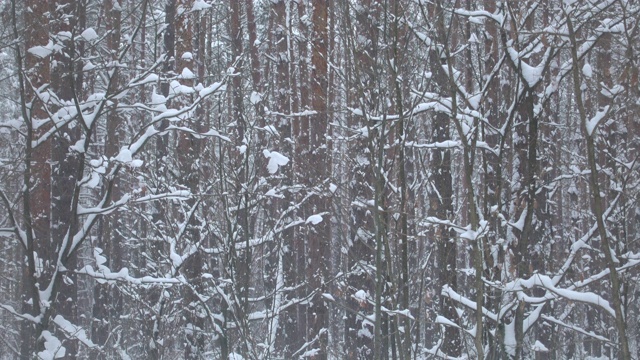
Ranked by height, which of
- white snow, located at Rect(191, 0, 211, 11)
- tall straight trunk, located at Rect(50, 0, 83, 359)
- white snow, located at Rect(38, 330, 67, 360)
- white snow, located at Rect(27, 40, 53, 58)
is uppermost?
white snow, located at Rect(191, 0, 211, 11)

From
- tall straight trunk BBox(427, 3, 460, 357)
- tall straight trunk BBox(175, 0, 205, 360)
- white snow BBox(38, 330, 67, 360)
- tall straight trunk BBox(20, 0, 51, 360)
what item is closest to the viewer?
white snow BBox(38, 330, 67, 360)

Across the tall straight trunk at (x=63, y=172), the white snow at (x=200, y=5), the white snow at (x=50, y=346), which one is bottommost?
the white snow at (x=50, y=346)

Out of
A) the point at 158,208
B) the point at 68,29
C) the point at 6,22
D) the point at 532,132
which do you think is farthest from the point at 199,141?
the point at 532,132

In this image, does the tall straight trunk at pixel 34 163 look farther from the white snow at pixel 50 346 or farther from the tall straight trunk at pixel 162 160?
the tall straight trunk at pixel 162 160

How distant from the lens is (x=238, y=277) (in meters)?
5.36

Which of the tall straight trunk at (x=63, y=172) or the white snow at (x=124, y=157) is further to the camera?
the tall straight trunk at (x=63, y=172)

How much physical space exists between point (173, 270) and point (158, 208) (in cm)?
231

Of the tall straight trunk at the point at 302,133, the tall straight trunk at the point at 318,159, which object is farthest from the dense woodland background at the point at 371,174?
the tall straight trunk at the point at 302,133

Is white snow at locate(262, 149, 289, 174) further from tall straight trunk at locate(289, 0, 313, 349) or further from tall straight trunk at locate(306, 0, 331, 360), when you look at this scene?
tall straight trunk at locate(289, 0, 313, 349)

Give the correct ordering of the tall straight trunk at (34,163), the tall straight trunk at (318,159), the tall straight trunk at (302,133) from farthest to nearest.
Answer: the tall straight trunk at (302,133) → the tall straight trunk at (318,159) → the tall straight trunk at (34,163)

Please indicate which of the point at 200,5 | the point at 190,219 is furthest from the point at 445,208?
the point at 200,5

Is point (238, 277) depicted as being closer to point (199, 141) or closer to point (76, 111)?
point (76, 111)

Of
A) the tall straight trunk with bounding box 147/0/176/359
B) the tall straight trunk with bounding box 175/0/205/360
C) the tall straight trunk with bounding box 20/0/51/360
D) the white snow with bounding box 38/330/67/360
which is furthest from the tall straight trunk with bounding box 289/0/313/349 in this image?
the white snow with bounding box 38/330/67/360

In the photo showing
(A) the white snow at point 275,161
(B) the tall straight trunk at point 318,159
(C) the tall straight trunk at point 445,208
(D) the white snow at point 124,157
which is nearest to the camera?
(A) the white snow at point 275,161
